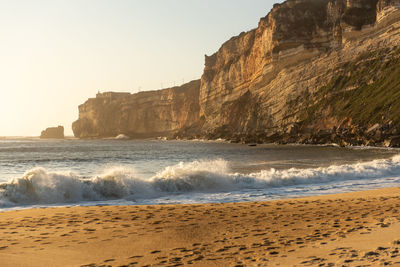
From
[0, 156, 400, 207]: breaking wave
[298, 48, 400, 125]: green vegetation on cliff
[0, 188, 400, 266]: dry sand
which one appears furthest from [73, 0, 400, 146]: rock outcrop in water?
[0, 188, 400, 266]: dry sand

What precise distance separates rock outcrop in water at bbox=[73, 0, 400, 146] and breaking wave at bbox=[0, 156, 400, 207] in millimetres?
37607

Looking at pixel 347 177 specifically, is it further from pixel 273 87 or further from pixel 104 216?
pixel 273 87

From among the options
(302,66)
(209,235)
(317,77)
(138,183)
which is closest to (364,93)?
(317,77)

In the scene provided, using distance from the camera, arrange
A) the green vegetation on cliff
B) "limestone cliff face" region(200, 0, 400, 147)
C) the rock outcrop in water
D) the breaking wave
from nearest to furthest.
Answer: the breaking wave → the green vegetation on cliff → the rock outcrop in water → "limestone cliff face" region(200, 0, 400, 147)


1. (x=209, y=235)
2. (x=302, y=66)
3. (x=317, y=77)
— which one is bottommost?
(x=209, y=235)

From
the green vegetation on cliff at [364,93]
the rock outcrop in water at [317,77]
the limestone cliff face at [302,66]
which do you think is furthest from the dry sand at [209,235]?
the limestone cliff face at [302,66]

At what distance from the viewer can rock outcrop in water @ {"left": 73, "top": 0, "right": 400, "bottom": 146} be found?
239 ft

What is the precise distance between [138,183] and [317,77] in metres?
83.3

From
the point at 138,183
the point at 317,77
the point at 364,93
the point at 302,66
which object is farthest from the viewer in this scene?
the point at 302,66

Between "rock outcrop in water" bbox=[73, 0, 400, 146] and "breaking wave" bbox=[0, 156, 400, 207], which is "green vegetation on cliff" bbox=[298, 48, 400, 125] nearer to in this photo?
"rock outcrop in water" bbox=[73, 0, 400, 146]

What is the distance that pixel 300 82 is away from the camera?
9869cm

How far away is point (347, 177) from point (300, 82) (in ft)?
254

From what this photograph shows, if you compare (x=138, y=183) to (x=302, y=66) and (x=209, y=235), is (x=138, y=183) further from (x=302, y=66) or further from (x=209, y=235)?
(x=302, y=66)

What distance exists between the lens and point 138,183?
66.1 ft
